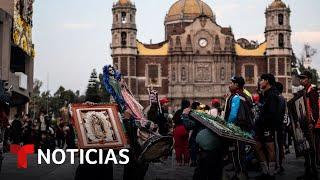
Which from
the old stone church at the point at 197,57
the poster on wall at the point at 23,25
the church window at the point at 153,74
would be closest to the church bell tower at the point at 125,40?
the old stone church at the point at 197,57

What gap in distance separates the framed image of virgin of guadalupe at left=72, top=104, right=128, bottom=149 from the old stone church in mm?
53012

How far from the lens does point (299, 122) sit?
919cm

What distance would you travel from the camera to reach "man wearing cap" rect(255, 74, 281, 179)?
8336 millimetres

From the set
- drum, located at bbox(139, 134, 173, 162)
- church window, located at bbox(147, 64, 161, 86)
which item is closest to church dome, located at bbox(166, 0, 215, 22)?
church window, located at bbox(147, 64, 161, 86)

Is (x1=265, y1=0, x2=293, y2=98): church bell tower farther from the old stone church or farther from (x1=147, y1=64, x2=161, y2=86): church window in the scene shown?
(x1=147, y1=64, x2=161, y2=86): church window

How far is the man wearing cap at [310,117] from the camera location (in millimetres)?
8977

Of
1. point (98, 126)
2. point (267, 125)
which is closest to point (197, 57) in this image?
point (267, 125)

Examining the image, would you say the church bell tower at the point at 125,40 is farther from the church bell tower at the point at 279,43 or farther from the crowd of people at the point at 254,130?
the crowd of people at the point at 254,130

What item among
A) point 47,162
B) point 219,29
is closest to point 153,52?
point 219,29

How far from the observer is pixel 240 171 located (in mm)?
7746

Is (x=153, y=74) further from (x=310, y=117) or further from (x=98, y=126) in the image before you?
(x=98, y=126)

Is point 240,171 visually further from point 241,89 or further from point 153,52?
point 153,52

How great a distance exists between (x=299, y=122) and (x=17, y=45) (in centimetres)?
2775

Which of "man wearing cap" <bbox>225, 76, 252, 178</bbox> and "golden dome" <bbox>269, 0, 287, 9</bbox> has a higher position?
"golden dome" <bbox>269, 0, 287, 9</bbox>
